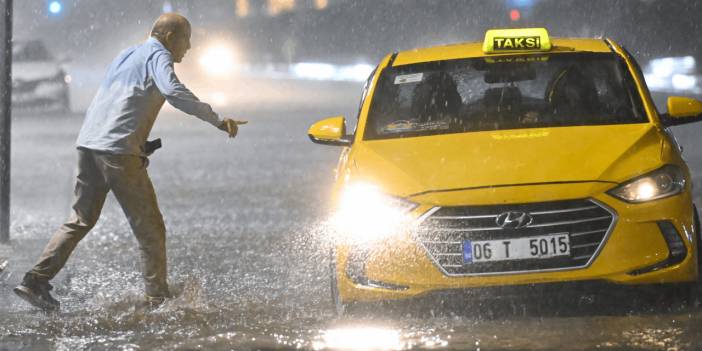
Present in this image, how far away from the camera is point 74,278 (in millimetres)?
9125

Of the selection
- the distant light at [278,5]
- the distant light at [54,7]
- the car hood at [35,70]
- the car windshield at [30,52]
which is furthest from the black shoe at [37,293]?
the distant light at [278,5]

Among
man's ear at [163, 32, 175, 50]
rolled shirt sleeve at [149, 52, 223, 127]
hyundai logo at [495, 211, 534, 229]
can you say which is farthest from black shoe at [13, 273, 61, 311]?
hyundai logo at [495, 211, 534, 229]

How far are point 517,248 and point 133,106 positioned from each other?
7.58 ft

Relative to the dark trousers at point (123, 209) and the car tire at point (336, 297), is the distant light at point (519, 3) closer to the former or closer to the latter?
the dark trousers at point (123, 209)

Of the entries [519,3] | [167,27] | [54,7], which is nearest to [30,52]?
[54,7]

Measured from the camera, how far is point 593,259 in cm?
643

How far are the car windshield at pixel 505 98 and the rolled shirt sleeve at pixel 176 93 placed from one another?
0.83 meters

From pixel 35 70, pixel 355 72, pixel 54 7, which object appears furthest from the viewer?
pixel 355 72

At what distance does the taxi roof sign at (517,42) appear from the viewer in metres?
8.10

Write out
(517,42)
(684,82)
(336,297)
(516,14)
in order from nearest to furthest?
(336,297) → (517,42) → (684,82) → (516,14)

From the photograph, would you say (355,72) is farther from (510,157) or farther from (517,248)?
(517,248)

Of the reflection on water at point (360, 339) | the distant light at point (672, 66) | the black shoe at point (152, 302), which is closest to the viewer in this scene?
the reflection on water at point (360, 339)

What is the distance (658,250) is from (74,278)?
4.05 meters

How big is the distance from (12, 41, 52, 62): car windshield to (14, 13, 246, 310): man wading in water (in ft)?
80.1
